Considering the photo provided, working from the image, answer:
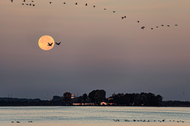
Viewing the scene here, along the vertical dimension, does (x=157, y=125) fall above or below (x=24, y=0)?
below

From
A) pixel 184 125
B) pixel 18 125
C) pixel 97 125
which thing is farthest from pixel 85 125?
pixel 184 125

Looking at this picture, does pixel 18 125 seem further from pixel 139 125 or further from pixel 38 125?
pixel 139 125

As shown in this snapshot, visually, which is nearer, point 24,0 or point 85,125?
point 24,0

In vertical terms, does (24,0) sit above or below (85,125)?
above

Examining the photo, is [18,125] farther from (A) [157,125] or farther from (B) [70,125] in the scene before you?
(A) [157,125]

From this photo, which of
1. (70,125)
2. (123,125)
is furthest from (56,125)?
(123,125)

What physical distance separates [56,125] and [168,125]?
33.0 metres

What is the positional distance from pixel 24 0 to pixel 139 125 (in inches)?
2456

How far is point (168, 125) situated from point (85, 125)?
2444 cm

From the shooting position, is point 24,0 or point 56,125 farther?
point 56,125

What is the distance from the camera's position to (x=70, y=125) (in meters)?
112

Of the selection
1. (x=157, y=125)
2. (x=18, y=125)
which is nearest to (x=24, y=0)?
(x=18, y=125)

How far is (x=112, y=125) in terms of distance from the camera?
114 metres

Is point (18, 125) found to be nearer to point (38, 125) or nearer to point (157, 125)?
point (38, 125)
